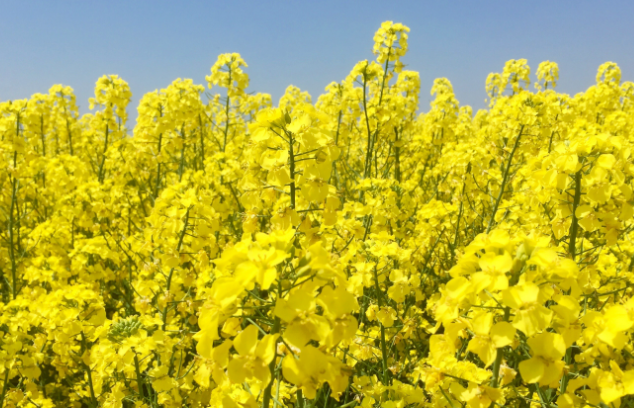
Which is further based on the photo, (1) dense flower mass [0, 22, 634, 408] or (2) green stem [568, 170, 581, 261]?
(2) green stem [568, 170, 581, 261]

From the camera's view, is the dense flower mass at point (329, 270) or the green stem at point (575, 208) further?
the green stem at point (575, 208)

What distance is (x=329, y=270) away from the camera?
1.35m

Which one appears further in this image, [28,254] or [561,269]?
[28,254]

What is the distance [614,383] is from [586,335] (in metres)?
0.19

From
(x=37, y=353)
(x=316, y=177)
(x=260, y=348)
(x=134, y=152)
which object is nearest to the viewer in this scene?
(x=260, y=348)

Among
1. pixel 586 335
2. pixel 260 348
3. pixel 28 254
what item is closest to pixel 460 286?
pixel 586 335

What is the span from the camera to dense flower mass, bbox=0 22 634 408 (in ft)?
4.68

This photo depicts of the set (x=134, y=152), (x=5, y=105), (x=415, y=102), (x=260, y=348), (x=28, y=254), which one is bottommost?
(x=28, y=254)

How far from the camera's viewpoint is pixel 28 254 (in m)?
5.61

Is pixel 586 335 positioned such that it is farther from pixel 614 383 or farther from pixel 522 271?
pixel 522 271

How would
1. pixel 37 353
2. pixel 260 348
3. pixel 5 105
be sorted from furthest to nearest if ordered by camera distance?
pixel 5 105 → pixel 37 353 → pixel 260 348

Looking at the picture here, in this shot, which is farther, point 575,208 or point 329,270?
point 575,208

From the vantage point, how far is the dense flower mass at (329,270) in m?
1.43

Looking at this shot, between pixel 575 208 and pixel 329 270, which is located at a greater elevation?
pixel 575 208
